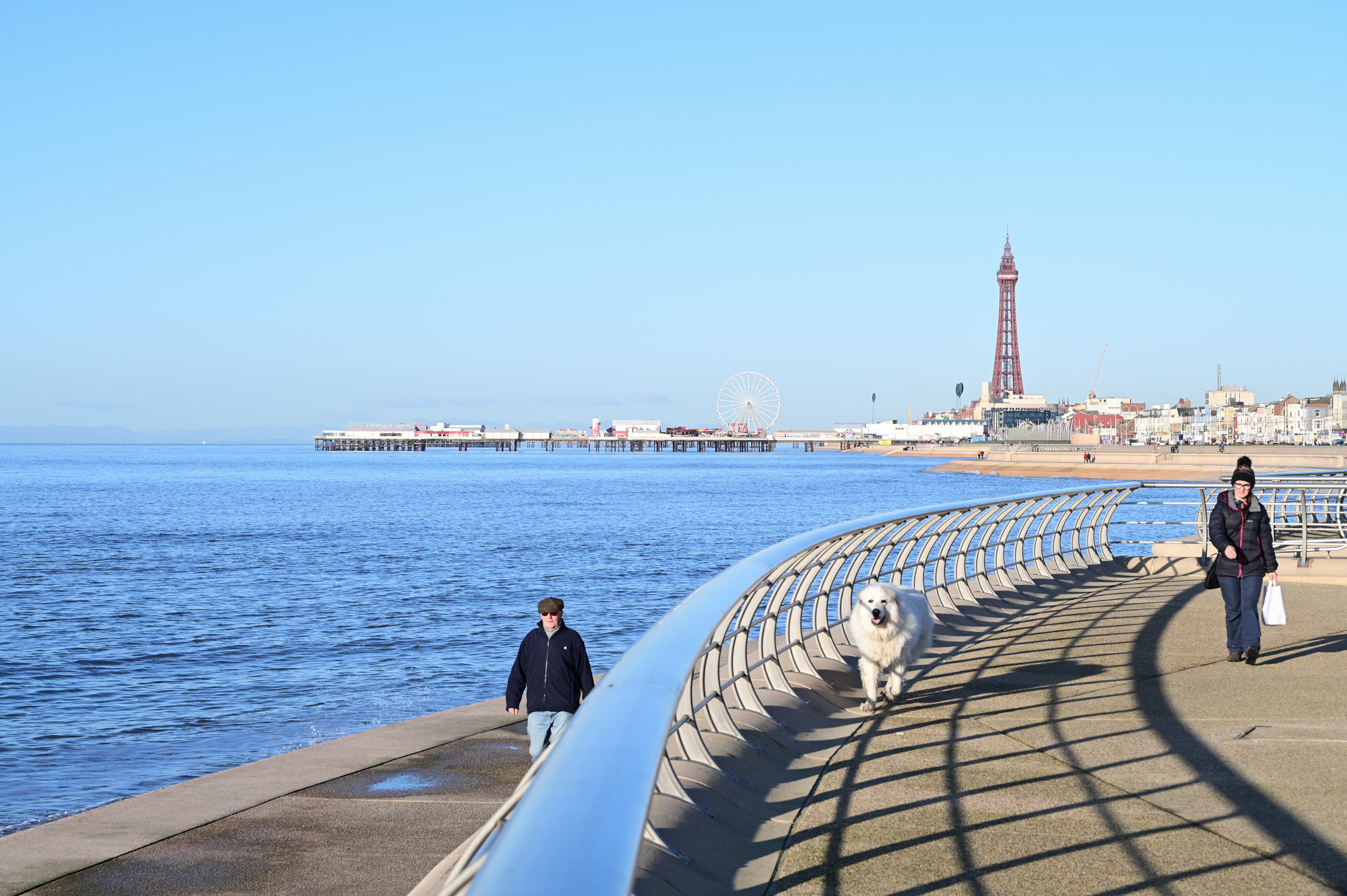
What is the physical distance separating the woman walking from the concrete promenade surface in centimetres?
25

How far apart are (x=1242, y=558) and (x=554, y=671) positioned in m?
6.16

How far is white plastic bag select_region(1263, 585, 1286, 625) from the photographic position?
9914 mm

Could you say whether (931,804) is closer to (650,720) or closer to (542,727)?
(542,727)

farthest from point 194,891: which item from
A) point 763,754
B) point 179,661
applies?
point 179,661

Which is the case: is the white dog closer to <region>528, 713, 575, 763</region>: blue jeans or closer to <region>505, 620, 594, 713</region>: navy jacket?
<region>505, 620, 594, 713</region>: navy jacket

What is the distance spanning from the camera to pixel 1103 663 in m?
9.27

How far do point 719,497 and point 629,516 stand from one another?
21169mm

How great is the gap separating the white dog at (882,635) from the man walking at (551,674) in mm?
1804

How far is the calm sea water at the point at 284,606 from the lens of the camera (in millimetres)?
14406

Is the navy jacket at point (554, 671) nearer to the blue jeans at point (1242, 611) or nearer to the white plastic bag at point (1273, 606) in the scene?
A: the blue jeans at point (1242, 611)

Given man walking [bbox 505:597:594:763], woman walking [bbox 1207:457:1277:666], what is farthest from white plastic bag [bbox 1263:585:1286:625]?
man walking [bbox 505:597:594:763]

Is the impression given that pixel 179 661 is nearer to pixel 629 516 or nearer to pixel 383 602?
pixel 383 602

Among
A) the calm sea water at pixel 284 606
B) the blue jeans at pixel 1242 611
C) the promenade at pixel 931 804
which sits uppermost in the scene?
the blue jeans at pixel 1242 611

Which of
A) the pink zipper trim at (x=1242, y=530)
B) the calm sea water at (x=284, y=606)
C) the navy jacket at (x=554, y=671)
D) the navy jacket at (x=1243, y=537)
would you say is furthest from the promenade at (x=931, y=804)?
the calm sea water at (x=284, y=606)
